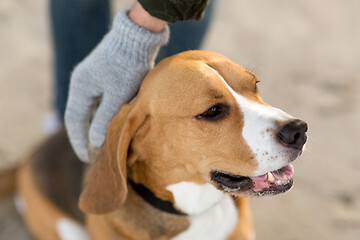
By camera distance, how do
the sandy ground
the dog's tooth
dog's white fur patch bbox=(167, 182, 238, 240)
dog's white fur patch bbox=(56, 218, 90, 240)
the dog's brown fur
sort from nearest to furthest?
the dog's brown fur → the dog's tooth → dog's white fur patch bbox=(167, 182, 238, 240) → dog's white fur patch bbox=(56, 218, 90, 240) → the sandy ground

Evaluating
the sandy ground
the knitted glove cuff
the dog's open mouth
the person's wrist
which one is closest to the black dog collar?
the dog's open mouth

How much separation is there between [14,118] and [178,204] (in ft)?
8.30

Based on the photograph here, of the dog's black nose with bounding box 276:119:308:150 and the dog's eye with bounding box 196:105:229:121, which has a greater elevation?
the dog's black nose with bounding box 276:119:308:150

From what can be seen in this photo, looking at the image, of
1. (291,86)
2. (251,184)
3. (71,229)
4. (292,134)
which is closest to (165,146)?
(251,184)

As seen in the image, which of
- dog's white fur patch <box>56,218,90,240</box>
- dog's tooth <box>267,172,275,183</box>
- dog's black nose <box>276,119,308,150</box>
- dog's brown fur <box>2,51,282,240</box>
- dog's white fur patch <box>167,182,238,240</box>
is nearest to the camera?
dog's black nose <box>276,119,308,150</box>

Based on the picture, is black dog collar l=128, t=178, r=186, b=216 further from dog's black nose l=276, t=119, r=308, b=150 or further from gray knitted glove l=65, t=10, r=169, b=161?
dog's black nose l=276, t=119, r=308, b=150

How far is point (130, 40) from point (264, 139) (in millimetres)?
789

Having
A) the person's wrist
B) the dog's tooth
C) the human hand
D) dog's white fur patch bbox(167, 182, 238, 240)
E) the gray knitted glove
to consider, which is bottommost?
dog's white fur patch bbox(167, 182, 238, 240)

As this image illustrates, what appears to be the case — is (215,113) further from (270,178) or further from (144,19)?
(144,19)

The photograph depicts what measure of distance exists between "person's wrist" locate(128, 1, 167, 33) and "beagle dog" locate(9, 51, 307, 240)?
18cm

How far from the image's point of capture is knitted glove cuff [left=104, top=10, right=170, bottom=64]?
1991mm

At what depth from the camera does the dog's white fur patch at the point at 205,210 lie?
6.93ft

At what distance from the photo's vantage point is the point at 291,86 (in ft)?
14.7

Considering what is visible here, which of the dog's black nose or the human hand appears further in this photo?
the human hand
